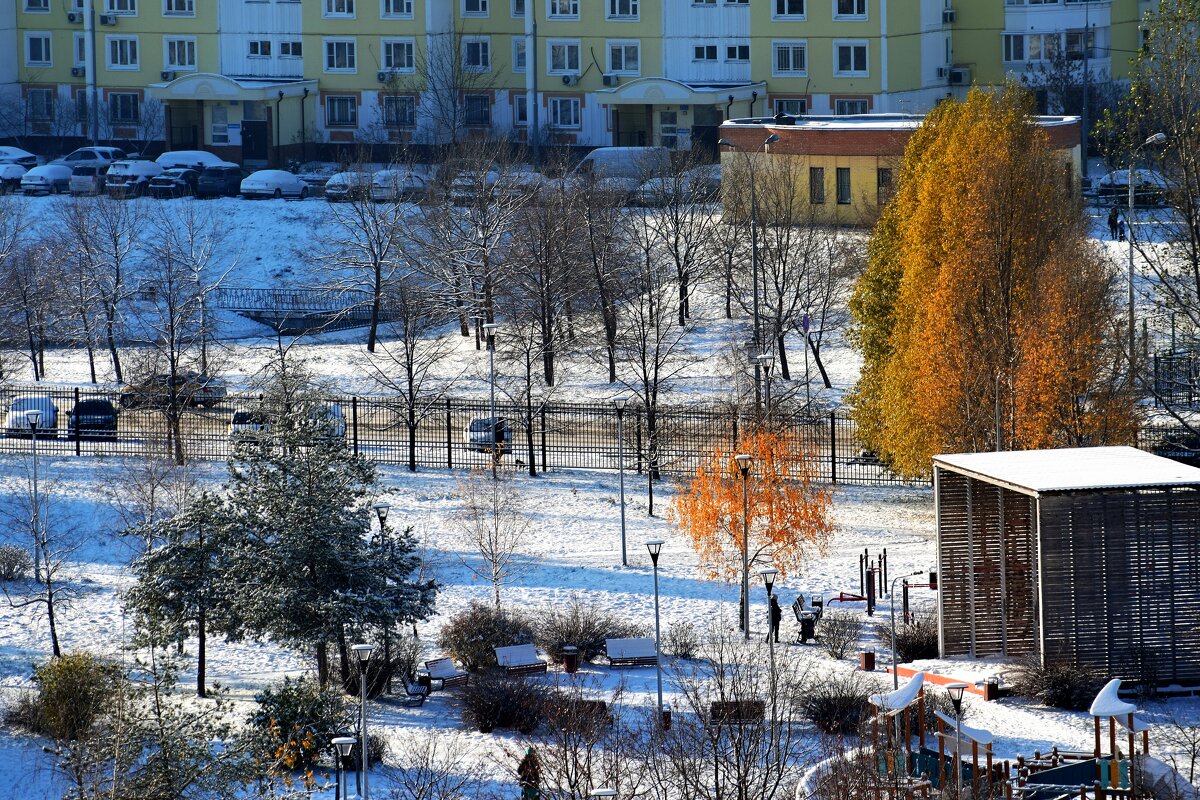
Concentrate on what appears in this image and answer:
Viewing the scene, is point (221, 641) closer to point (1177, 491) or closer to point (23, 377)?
point (1177, 491)

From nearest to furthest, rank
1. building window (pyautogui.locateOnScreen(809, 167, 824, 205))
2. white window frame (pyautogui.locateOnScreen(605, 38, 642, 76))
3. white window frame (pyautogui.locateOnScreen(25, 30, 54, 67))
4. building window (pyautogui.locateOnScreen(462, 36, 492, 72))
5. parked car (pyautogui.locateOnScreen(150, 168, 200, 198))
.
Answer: building window (pyautogui.locateOnScreen(809, 167, 824, 205)) < parked car (pyautogui.locateOnScreen(150, 168, 200, 198)) < white window frame (pyautogui.locateOnScreen(605, 38, 642, 76)) < building window (pyautogui.locateOnScreen(462, 36, 492, 72)) < white window frame (pyautogui.locateOnScreen(25, 30, 54, 67))

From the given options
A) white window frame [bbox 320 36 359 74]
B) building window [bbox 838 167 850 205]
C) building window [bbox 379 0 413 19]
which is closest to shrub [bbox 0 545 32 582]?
building window [bbox 838 167 850 205]

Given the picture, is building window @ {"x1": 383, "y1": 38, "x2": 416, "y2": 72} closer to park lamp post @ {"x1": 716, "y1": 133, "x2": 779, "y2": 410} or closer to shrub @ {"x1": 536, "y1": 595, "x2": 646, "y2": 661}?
park lamp post @ {"x1": 716, "y1": 133, "x2": 779, "y2": 410}

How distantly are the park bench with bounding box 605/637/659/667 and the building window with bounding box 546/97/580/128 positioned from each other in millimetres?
44505

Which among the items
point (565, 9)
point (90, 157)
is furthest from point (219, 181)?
point (565, 9)

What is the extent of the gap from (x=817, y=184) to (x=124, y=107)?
1222 inches

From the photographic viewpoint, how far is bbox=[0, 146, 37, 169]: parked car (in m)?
64.4

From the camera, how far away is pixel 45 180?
60.4 m

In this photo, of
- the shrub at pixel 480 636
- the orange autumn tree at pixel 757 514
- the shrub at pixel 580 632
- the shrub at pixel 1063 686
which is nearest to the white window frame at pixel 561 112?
the orange autumn tree at pixel 757 514

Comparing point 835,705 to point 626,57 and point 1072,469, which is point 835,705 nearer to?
point 1072,469

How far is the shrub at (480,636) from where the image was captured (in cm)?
2441

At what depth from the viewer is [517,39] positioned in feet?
221

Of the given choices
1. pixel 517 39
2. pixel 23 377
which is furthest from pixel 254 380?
pixel 517 39

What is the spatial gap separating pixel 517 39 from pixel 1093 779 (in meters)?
52.6
